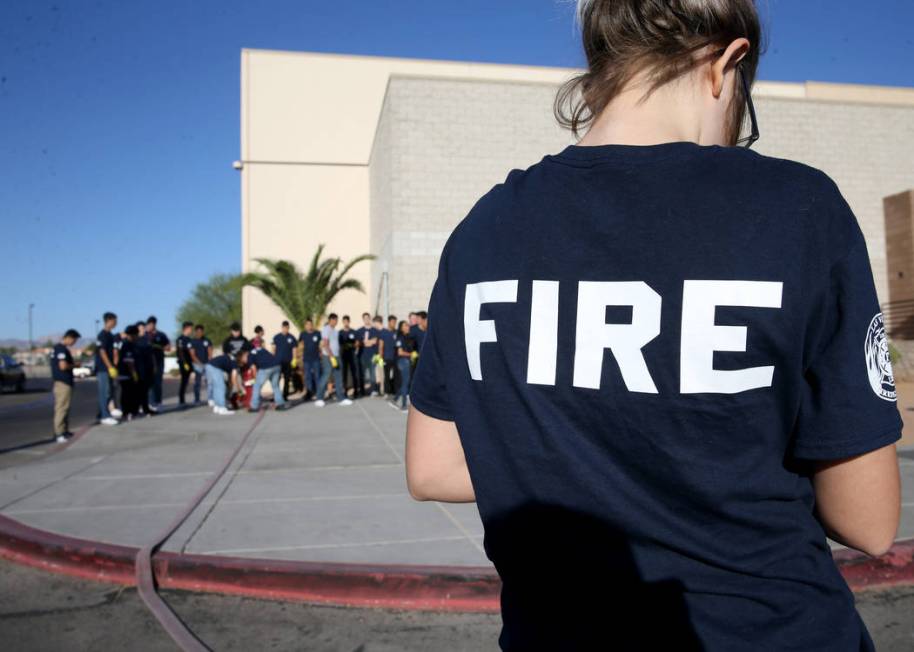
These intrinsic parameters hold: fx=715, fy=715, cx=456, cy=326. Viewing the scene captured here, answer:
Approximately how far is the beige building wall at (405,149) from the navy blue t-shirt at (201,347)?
17.1ft

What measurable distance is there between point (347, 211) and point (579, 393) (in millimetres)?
25640

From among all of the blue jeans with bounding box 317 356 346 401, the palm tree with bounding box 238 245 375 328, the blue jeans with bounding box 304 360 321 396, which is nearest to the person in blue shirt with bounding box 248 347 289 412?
the blue jeans with bounding box 317 356 346 401

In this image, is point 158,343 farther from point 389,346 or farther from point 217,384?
point 389,346

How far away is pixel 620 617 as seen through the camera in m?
0.96

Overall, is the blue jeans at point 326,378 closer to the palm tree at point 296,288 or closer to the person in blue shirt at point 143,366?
the person in blue shirt at point 143,366

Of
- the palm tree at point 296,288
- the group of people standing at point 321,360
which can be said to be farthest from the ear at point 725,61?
the palm tree at point 296,288

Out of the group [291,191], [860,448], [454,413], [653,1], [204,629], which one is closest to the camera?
[860,448]

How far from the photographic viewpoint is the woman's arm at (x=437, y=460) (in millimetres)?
1236

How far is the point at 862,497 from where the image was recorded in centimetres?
96

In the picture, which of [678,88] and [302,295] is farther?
[302,295]

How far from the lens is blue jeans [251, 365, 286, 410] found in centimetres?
1327

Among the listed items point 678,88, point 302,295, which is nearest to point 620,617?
point 678,88

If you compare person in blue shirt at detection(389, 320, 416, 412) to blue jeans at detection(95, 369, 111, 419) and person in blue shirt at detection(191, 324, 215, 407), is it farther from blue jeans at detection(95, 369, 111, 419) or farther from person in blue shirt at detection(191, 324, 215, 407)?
blue jeans at detection(95, 369, 111, 419)

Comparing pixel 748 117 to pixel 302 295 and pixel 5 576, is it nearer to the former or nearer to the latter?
pixel 5 576
